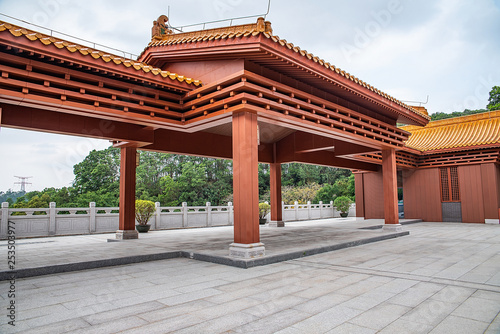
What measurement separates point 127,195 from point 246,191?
475 centimetres

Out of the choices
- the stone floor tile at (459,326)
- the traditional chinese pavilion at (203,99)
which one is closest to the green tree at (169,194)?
the traditional chinese pavilion at (203,99)

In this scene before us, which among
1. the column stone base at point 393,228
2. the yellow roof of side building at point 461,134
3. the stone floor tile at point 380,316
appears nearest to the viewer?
the stone floor tile at point 380,316

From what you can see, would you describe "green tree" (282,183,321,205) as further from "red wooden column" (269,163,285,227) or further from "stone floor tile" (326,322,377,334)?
"stone floor tile" (326,322,377,334)

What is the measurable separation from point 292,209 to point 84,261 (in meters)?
14.2

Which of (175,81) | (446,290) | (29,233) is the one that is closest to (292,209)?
(29,233)

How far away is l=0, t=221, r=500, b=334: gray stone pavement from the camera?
270 cm

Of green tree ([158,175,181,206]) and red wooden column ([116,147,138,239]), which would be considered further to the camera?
green tree ([158,175,181,206])

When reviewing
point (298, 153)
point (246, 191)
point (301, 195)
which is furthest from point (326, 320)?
point (301, 195)

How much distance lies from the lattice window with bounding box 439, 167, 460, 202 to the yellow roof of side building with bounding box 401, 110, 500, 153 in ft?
3.51

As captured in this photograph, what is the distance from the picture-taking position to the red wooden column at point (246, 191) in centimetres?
531

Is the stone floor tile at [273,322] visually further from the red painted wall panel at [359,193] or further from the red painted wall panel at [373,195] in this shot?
the red painted wall panel at [359,193]

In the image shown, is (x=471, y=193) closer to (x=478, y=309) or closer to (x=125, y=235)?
(x=478, y=309)

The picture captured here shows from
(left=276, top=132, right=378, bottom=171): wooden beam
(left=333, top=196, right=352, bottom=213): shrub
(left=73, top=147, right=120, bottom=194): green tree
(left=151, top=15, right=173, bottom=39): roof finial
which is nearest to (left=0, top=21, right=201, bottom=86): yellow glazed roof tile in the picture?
(left=151, top=15, right=173, bottom=39): roof finial

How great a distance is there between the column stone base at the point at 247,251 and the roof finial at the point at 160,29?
15.4 feet
